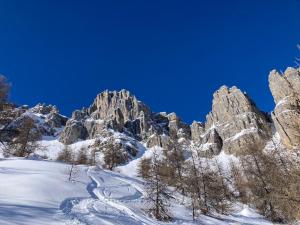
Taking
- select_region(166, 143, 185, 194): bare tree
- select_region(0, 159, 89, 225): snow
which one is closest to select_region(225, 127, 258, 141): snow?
select_region(166, 143, 185, 194): bare tree

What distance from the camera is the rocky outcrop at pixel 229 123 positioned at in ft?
516

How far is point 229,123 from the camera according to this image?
558 ft

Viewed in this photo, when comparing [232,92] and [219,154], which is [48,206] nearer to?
[219,154]

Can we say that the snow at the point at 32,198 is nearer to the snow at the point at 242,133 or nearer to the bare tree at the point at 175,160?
the bare tree at the point at 175,160

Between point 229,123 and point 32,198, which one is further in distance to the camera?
point 229,123

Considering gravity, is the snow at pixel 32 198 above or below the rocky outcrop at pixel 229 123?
below

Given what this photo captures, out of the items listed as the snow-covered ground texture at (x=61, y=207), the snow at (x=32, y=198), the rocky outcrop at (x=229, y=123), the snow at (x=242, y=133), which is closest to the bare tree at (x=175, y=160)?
the snow-covered ground texture at (x=61, y=207)

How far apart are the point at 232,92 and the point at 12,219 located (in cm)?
18013

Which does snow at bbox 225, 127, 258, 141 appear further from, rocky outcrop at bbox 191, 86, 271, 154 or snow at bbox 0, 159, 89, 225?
snow at bbox 0, 159, 89, 225

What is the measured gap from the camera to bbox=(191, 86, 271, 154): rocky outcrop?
15712cm

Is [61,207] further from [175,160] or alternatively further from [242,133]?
[242,133]

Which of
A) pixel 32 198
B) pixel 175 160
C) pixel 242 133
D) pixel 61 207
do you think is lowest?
pixel 61 207

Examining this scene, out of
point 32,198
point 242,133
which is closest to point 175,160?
point 32,198

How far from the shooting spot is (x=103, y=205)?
72.1 feet
